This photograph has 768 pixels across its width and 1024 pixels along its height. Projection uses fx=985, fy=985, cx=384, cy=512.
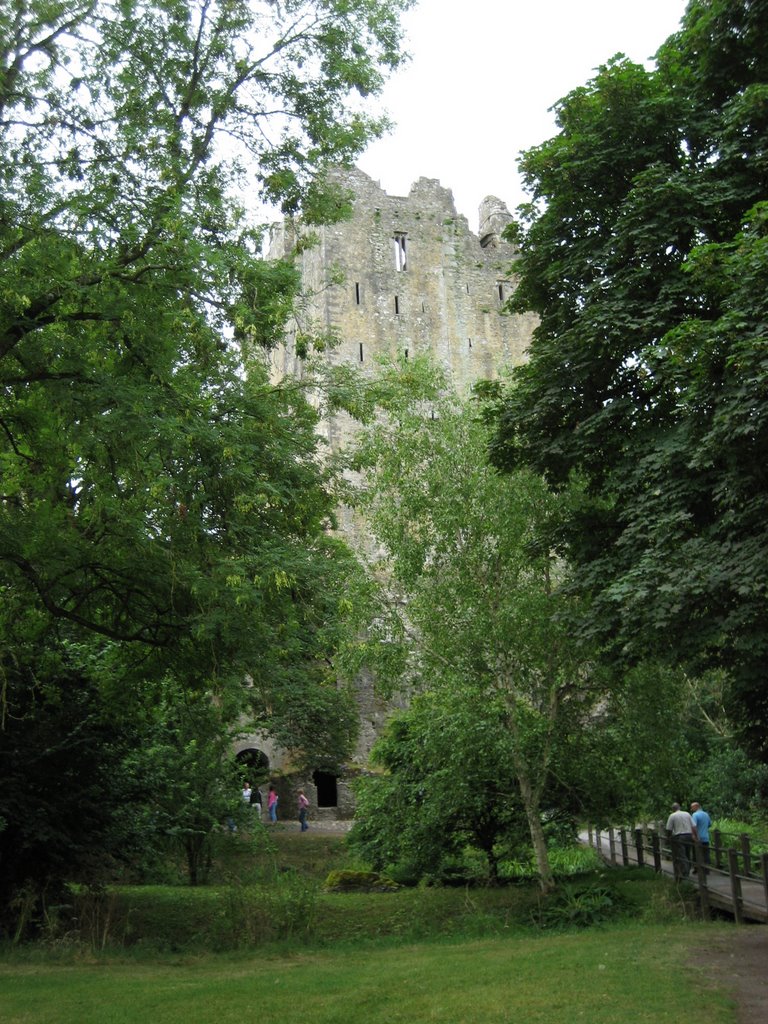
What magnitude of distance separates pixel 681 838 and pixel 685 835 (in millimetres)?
362

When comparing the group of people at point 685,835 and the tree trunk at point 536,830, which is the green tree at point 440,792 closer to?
the tree trunk at point 536,830

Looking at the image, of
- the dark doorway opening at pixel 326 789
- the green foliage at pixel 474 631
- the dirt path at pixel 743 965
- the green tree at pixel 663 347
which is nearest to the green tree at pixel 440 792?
the green foliage at pixel 474 631

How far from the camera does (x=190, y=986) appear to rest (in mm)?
9758

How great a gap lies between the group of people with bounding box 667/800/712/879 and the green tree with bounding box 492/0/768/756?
9.14 ft

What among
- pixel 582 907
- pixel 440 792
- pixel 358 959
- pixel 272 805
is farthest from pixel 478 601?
pixel 272 805

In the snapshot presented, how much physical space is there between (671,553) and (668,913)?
5655mm

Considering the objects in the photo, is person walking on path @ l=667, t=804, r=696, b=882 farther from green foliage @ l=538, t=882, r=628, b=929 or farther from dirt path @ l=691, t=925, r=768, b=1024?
dirt path @ l=691, t=925, r=768, b=1024

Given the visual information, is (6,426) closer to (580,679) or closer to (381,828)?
(580,679)

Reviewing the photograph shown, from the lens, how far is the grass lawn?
8172mm

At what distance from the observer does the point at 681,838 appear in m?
14.7

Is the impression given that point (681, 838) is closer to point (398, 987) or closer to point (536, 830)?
point (536, 830)

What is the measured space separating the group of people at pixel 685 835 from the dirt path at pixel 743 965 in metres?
2.60

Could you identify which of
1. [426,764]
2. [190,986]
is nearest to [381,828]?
[426,764]

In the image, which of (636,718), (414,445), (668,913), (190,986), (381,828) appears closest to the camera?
(190,986)
